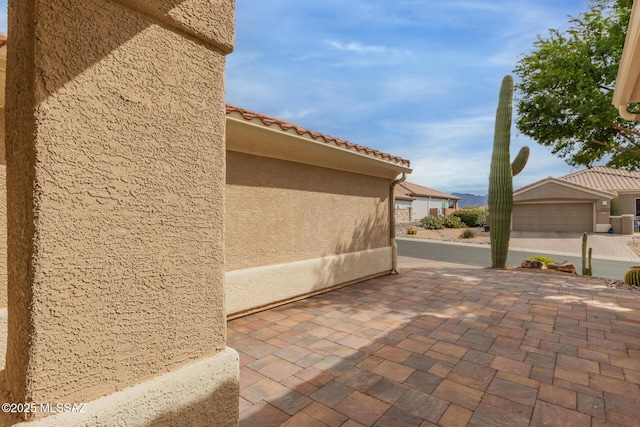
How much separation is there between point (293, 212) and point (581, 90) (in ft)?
33.5

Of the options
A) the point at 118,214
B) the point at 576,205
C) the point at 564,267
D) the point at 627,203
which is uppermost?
the point at 627,203

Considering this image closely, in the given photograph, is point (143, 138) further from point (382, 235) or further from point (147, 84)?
point (382, 235)

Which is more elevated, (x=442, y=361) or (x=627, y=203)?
(x=627, y=203)

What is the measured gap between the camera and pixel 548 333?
4.02 meters

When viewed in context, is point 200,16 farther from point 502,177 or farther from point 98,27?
point 502,177

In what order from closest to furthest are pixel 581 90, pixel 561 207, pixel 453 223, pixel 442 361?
pixel 442 361 < pixel 581 90 < pixel 561 207 < pixel 453 223

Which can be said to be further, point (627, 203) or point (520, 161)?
point (627, 203)

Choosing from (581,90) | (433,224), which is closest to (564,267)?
(581,90)

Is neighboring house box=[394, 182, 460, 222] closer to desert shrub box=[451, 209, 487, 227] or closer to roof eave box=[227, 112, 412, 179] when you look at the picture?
desert shrub box=[451, 209, 487, 227]

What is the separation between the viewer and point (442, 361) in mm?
3252

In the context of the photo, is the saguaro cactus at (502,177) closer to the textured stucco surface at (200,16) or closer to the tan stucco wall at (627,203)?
the textured stucco surface at (200,16)

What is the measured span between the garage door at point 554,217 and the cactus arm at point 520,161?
59.4 feet

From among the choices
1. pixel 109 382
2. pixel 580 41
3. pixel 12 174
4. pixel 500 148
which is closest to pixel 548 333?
pixel 109 382

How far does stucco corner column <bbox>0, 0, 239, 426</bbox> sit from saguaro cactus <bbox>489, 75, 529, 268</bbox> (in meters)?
10.4
